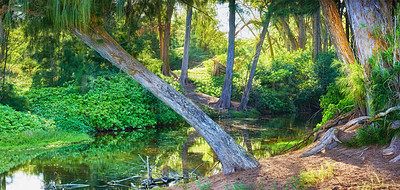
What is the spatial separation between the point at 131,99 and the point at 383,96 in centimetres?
1107

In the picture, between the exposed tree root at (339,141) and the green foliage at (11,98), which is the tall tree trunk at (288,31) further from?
the exposed tree root at (339,141)

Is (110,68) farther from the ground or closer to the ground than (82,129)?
farther from the ground

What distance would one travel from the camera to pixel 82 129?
525 inches

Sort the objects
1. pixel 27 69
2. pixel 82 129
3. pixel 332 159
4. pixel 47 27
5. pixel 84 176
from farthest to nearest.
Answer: pixel 27 69 → pixel 82 129 → pixel 84 176 → pixel 47 27 → pixel 332 159

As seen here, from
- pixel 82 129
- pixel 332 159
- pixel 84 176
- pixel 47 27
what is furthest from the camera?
pixel 82 129

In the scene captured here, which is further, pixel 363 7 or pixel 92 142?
pixel 92 142

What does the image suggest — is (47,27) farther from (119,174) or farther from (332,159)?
(332,159)

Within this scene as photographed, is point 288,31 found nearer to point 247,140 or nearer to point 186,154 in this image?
point 247,140

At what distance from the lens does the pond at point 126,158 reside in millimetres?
7035

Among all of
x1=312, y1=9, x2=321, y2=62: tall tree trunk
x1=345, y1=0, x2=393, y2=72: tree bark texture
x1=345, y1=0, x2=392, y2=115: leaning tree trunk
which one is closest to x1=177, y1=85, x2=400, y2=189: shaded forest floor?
x1=345, y1=0, x2=392, y2=115: leaning tree trunk

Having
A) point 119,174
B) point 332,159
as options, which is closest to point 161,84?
point 119,174

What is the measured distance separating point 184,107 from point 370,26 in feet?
11.3

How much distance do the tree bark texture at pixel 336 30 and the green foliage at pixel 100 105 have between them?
362 inches

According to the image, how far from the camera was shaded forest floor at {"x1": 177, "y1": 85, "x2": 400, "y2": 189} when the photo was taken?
4.28 metres
